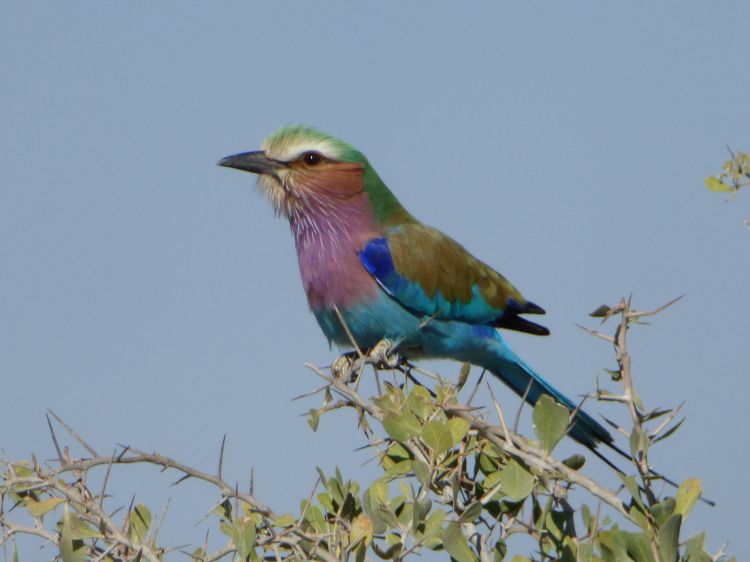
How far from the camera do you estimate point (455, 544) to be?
251 centimetres

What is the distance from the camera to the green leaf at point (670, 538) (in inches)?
90.5

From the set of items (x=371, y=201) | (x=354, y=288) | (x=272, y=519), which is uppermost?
(x=371, y=201)

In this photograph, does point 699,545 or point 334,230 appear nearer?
point 699,545

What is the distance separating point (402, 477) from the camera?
300 centimetres

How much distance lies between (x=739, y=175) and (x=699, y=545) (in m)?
1.78

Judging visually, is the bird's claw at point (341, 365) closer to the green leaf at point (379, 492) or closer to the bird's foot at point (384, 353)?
the bird's foot at point (384, 353)

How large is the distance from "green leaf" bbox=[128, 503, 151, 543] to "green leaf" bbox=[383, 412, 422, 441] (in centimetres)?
64

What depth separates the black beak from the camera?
5.69 m

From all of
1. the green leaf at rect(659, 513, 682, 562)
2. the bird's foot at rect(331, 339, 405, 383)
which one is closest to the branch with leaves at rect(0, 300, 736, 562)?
the green leaf at rect(659, 513, 682, 562)

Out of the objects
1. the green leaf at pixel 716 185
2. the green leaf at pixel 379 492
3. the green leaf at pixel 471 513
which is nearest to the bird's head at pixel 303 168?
the green leaf at pixel 716 185

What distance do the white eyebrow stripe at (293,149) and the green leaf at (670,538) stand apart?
3724 mm

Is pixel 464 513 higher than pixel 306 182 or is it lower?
lower

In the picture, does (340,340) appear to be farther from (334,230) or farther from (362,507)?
(362,507)

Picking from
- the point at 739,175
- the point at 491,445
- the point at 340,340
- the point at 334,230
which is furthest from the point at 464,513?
the point at 334,230
